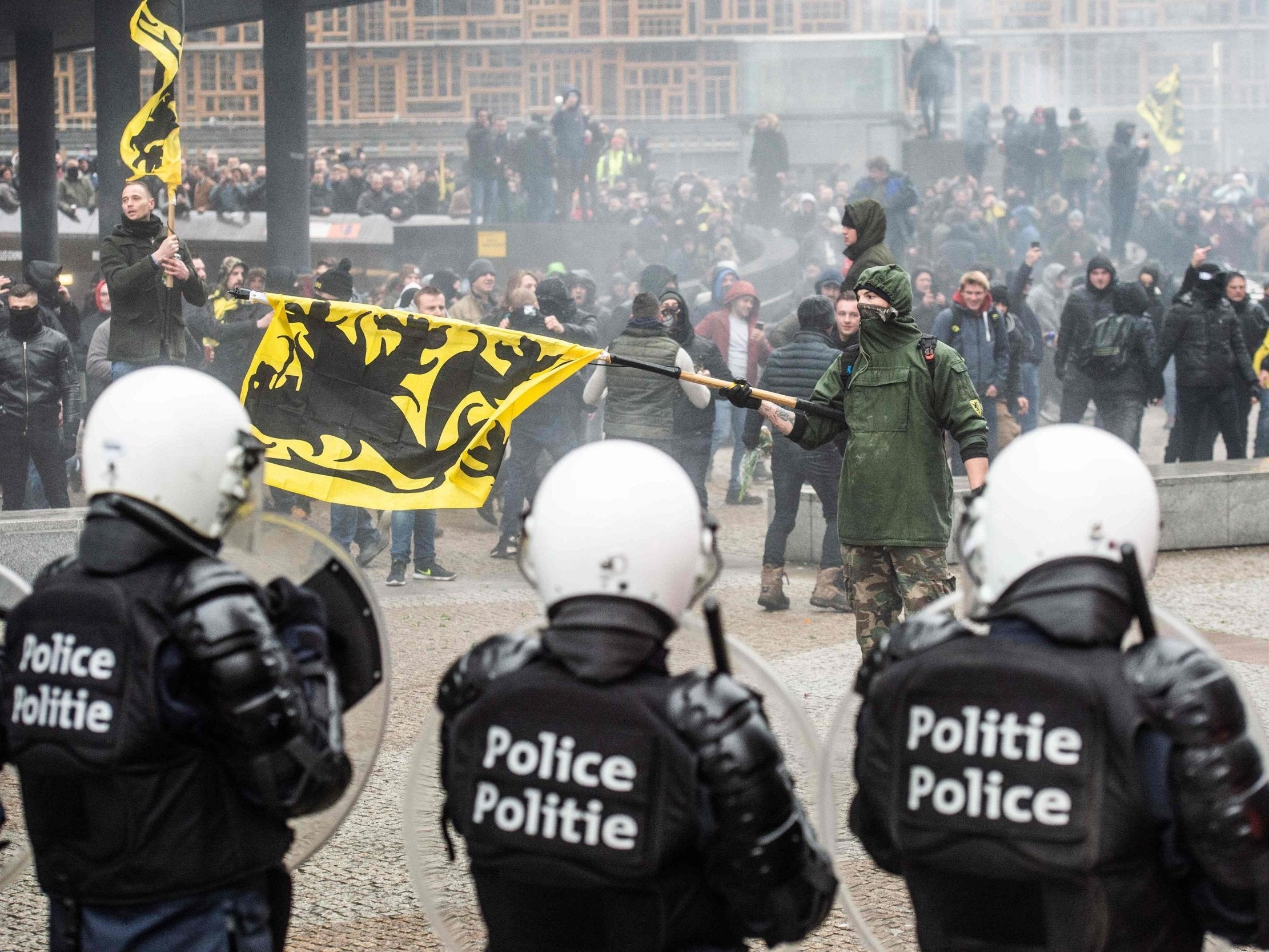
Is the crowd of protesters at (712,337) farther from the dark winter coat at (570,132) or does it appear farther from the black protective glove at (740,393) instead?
the dark winter coat at (570,132)

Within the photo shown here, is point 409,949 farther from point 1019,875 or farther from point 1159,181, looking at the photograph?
point 1159,181

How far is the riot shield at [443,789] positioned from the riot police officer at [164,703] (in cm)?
20

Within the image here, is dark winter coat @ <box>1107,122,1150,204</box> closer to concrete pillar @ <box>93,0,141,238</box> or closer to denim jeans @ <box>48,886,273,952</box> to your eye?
concrete pillar @ <box>93,0,141,238</box>

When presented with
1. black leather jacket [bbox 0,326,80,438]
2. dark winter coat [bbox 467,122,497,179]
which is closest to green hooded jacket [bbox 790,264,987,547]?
black leather jacket [bbox 0,326,80,438]

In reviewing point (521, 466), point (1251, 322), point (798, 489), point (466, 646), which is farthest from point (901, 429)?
point (1251, 322)

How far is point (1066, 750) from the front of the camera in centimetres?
223

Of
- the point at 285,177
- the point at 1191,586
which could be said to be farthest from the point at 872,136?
the point at 1191,586

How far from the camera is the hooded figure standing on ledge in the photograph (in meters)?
5.68

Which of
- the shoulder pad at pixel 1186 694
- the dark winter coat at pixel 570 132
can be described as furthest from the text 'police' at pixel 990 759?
the dark winter coat at pixel 570 132

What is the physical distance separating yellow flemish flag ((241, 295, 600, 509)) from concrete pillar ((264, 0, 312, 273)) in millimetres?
8409

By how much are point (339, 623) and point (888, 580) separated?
3237 mm

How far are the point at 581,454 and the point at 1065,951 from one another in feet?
3.09

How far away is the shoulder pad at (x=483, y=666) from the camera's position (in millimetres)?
2408

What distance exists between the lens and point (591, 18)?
45.4 m
